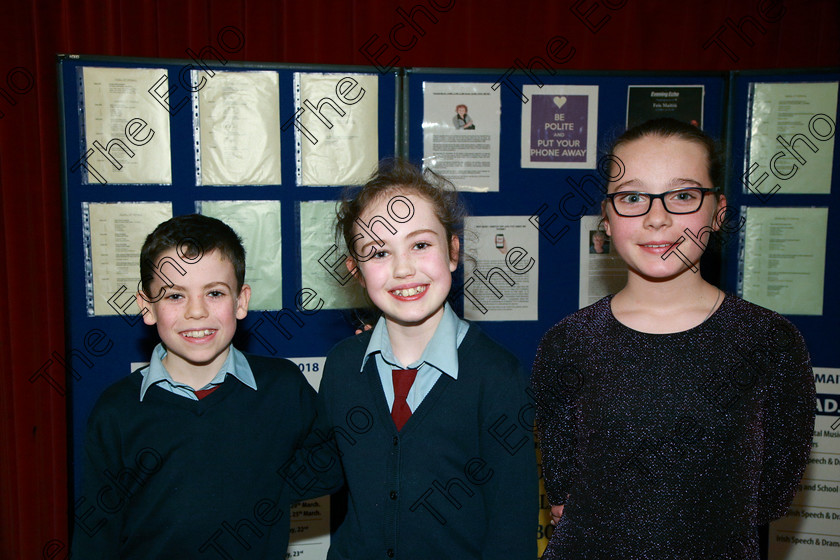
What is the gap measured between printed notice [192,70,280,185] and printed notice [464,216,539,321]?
2.95 ft

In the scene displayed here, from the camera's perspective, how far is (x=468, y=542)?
132cm

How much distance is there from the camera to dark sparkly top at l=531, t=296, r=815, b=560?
1.29 meters

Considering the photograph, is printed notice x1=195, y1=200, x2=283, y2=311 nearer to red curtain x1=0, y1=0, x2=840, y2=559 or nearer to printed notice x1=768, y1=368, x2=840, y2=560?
red curtain x1=0, y1=0, x2=840, y2=559

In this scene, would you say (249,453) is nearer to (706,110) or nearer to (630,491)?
(630,491)

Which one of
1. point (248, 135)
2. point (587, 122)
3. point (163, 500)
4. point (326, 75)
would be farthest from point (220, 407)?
point (587, 122)

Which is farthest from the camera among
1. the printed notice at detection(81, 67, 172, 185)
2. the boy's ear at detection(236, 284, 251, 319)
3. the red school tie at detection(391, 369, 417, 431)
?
the printed notice at detection(81, 67, 172, 185)

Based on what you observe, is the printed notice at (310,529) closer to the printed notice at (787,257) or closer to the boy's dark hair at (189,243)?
the boy's dark hair at (189,243)

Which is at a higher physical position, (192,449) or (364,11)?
(364,11)

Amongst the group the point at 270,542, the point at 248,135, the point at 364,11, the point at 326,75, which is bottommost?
the point at 270,542

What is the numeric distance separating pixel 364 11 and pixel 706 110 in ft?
4.90

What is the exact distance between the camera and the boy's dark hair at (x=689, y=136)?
137 centimetres

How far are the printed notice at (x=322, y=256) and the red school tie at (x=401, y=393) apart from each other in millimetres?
886

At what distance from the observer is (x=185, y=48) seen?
2361mm

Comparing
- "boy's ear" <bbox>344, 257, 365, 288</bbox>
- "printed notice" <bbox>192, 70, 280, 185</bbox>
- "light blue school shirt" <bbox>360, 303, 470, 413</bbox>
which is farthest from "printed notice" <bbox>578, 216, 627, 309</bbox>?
"printed notice" <bbox>192, 70, 280, 185</bbox>
